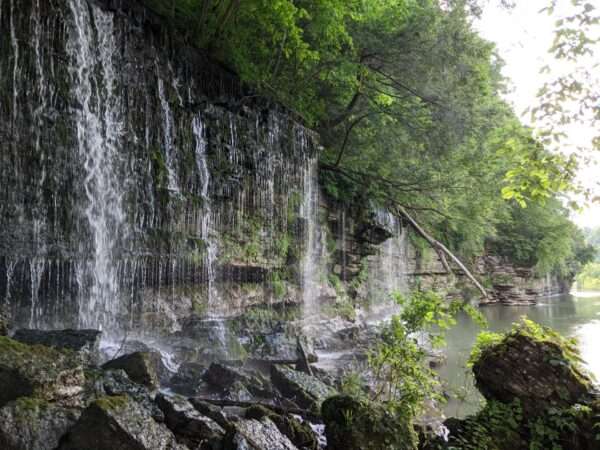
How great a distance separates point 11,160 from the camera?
23.3 feet

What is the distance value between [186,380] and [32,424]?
3579 millimetres

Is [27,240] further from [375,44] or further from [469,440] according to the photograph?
[375,44]

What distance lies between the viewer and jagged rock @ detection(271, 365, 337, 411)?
6289 millimetres

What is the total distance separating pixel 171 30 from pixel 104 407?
29.4 feet

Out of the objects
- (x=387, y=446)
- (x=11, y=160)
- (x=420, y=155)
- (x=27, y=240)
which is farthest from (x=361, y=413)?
(x=420, y=155)

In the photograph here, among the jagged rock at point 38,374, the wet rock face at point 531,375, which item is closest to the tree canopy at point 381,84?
the wet rock face at point 531,375

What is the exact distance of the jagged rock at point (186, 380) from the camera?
6.26 m

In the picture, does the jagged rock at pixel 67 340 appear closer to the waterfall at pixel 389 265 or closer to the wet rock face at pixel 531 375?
the wet rock face at pixel 531 375

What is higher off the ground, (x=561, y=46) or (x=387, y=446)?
(x=561, y=46)

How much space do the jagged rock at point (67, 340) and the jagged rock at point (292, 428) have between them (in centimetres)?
216

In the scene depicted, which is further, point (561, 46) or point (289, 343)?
point (289, 343)

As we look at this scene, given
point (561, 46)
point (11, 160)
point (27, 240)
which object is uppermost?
point (561, 46)

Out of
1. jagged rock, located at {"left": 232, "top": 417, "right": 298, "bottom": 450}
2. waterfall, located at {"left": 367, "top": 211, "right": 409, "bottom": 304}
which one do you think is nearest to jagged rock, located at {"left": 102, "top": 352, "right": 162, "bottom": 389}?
jagged rock, located at {"left": 232, "top": 417, "right": 298, "bottom": 450}

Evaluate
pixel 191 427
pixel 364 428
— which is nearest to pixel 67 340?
pixel 191 427
